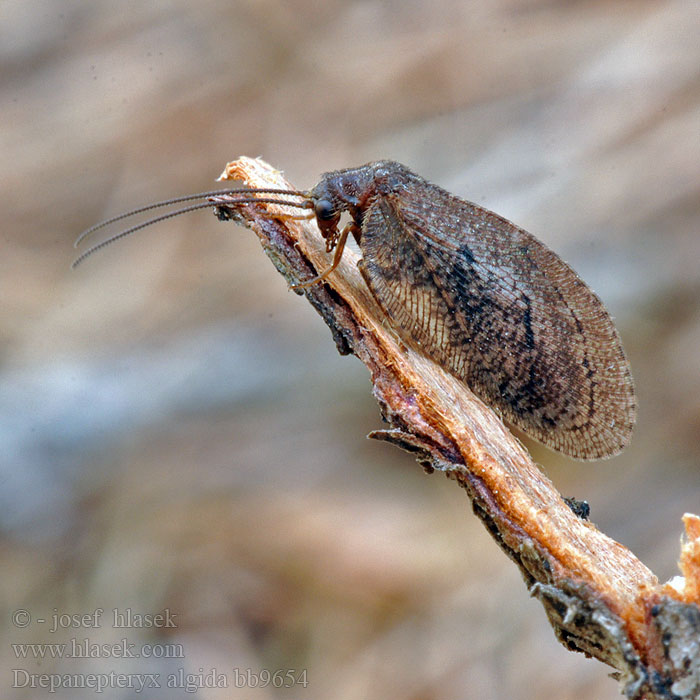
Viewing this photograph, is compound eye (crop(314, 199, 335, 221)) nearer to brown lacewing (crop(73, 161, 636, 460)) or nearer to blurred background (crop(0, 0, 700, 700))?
brown lacewing (crop(73, 161, 636, 460))

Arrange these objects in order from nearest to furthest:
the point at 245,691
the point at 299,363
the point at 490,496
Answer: the point at 490,496 < the point at 245,691 < the point at 299,363

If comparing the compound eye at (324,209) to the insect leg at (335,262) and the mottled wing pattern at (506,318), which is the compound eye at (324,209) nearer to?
the insect leg at (335,262)

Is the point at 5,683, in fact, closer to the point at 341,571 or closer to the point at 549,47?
the point at 341,571

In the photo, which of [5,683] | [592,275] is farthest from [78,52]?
[5,683]

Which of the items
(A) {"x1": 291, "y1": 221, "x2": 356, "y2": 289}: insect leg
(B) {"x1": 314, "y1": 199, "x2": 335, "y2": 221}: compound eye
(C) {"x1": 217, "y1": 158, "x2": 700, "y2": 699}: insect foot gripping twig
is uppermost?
(B) {"x1": 314, "y1": 199, "x2": 335, "y2": 221}: compound eye

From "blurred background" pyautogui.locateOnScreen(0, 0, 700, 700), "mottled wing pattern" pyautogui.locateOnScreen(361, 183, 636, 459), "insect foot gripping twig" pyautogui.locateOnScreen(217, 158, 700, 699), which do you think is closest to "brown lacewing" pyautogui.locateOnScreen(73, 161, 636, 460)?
"mottled wing pattern" pyautogui.locateOnScreen(361, 183, 636, 459)

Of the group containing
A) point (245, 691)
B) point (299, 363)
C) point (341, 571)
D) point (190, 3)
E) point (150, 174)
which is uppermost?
point (190, 3)
